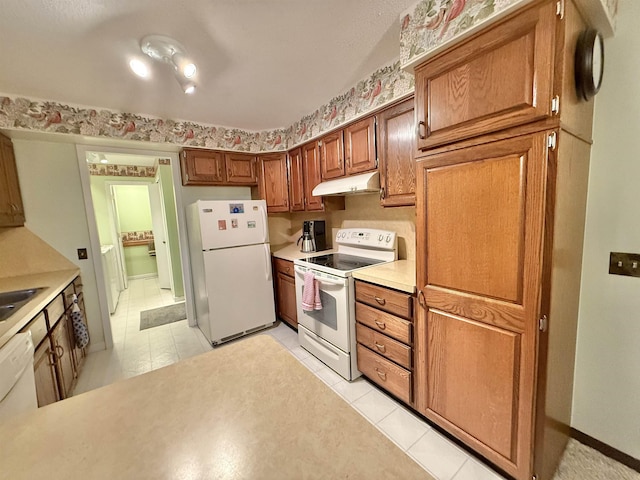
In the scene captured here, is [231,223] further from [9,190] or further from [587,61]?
[587,61]

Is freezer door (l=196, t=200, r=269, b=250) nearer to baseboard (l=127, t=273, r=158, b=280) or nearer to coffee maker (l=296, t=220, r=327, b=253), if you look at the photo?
coffee maker (l=296, t=220, r=327, b=253)

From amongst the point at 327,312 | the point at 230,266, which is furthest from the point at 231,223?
the point at 327,312

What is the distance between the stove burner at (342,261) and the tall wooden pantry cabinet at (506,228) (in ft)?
2.57

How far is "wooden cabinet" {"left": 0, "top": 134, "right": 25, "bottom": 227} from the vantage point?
2.08m

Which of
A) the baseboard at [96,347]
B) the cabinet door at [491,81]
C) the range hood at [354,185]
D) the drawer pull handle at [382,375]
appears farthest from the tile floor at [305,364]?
the cabinet door at [491,81]

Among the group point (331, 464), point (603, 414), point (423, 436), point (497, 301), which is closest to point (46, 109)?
point (331, 464)

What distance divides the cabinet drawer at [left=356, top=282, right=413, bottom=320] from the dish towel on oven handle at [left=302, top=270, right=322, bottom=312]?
0.38m

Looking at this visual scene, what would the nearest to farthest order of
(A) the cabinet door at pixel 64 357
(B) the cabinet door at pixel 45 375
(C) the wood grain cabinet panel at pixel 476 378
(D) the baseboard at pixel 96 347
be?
(C) the wood grain cabinet panel at pixel 476 378 → (B) the cabinet door at pixel 45 375 → (A) the cabinet door at pixel 64 357 → (D) the baseboard at pixel 96 347

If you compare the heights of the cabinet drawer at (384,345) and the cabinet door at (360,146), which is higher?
the cabinet door at (360,146)

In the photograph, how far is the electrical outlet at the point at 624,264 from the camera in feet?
4.24

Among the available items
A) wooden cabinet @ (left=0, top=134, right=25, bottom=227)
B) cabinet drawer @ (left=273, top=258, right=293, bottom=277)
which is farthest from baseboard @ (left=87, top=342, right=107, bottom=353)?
cabinet drawer @ (left=273, top=258, right=293, bottom=277)

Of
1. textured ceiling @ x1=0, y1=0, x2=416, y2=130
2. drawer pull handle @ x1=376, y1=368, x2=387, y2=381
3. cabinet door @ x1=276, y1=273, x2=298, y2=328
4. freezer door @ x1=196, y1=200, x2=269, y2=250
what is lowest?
drawer pull handle @ x1=376, y1=368, x2=387, y2=381

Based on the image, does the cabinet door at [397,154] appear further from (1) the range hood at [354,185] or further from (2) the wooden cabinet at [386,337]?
(2) the wooden cabinet at [386,337]

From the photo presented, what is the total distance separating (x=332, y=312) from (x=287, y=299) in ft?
3.23
